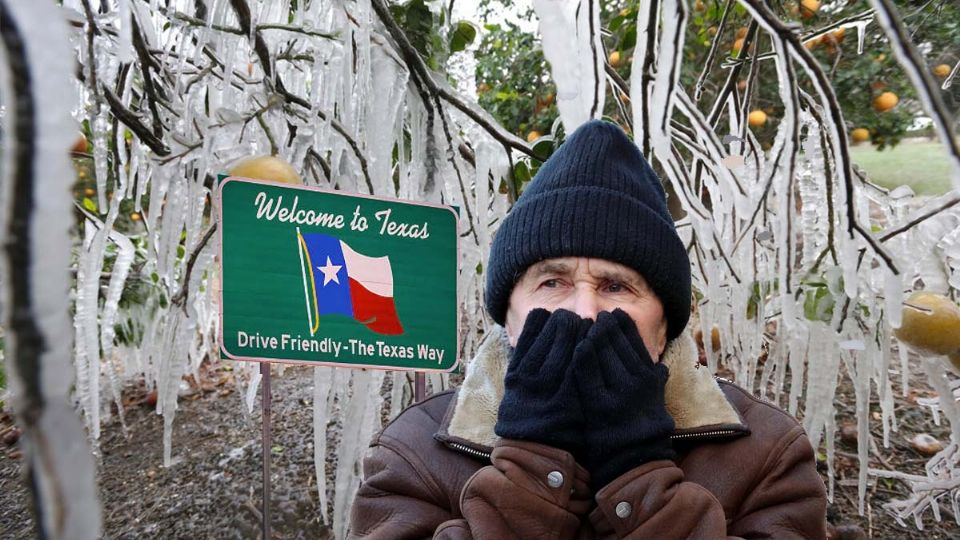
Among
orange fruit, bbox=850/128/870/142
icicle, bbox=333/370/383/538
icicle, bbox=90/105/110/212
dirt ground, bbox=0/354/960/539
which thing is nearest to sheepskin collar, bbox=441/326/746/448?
icicle, bbox=333/370/383/538

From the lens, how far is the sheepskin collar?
2.91 ft

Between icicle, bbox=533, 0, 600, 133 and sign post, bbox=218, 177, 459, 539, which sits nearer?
icicle, bbox=533, 0, 600, 133

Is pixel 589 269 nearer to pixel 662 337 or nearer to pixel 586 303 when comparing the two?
pixel 586 303

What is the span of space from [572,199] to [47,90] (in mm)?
767

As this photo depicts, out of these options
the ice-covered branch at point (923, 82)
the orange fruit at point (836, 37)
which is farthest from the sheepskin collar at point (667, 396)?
the orange fruit at point (836, 37)

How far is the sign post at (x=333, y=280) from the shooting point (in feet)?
3.59

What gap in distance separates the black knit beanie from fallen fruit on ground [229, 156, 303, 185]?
1.54 ft

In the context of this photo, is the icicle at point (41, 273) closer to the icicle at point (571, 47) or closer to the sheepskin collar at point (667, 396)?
the icicle at point (571, 47)

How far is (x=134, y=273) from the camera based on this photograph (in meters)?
2.62

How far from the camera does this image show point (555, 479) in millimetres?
761

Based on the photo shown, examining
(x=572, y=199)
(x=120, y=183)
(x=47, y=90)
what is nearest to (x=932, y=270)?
(x=572, y=199)

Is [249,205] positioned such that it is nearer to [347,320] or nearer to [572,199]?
[347,320]

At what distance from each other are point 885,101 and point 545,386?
3.17m

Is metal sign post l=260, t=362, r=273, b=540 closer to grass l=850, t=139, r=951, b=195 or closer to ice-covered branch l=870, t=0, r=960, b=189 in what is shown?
ice-covered branch l=870, t=0, r=960, b=189
